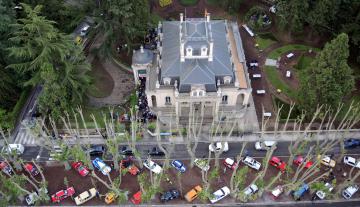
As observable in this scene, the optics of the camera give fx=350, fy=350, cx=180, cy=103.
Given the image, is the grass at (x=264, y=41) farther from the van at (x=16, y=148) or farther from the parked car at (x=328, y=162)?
the van at (x=16, y=148)

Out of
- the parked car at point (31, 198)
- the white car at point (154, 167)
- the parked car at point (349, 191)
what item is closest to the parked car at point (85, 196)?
the parked car at point (31, 198)

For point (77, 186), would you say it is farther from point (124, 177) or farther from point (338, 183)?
point (338, 183)

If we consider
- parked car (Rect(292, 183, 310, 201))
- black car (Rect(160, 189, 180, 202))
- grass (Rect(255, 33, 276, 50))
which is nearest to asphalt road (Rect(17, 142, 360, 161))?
parked car (Rect(292, 183, 310, 201))

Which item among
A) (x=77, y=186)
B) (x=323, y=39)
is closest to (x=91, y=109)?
(x=77, y=186)

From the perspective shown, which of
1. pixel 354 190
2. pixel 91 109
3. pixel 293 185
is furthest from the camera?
pixel 91 109

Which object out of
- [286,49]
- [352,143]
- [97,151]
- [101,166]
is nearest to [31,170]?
[97,151]

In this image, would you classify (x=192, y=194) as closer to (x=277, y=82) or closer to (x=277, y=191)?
(x=277, y=191)

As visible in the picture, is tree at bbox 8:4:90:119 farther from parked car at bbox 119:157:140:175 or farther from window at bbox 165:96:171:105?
window at bbox 165:96:171:105
